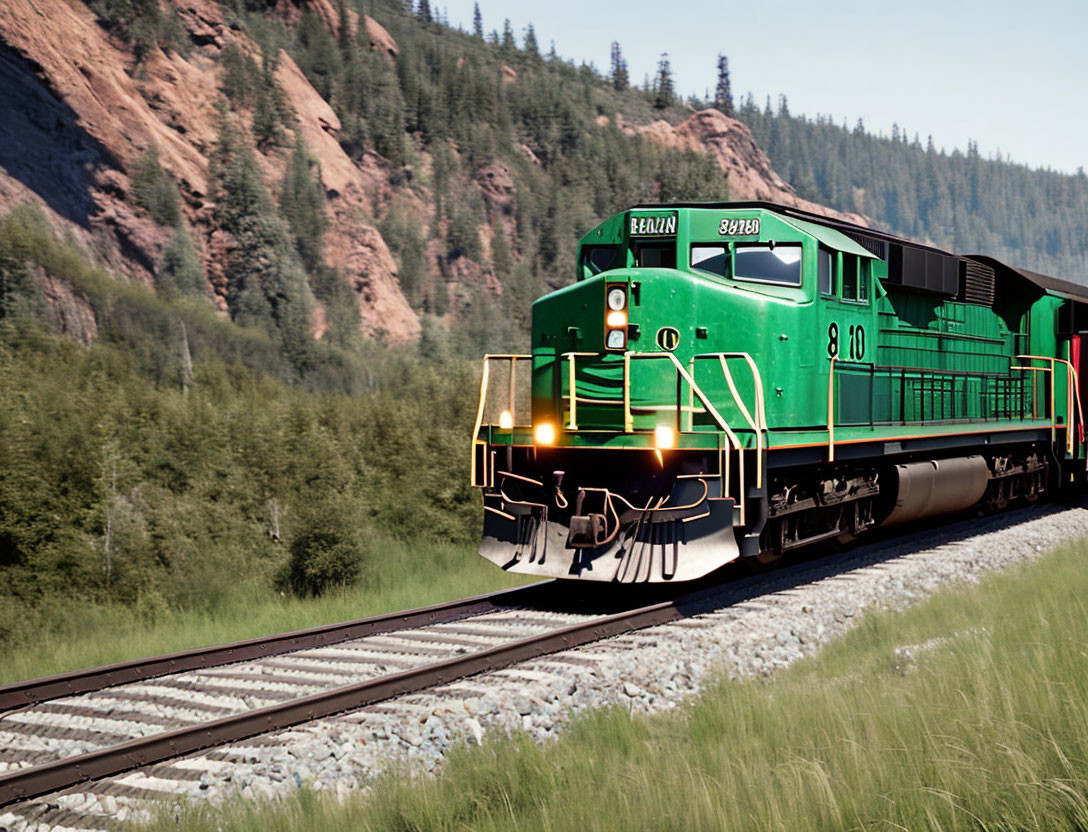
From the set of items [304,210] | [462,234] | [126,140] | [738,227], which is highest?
[126,140]

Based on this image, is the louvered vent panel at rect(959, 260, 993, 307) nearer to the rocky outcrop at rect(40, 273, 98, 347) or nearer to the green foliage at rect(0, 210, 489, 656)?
the green foliage at rect(0, 210, 489, 656)

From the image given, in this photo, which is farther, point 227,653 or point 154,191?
point 154,191

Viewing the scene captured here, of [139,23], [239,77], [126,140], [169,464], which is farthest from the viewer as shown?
[239,77]

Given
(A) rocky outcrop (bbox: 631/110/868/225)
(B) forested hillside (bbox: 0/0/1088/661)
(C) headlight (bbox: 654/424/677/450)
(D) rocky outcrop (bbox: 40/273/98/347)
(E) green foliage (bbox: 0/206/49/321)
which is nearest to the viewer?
(C) headlight (bbox: 654/424/677/450)

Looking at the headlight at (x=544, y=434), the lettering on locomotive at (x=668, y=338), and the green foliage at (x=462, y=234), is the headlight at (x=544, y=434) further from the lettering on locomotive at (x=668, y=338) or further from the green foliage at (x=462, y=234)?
the green foliage at (x=462, y=234)

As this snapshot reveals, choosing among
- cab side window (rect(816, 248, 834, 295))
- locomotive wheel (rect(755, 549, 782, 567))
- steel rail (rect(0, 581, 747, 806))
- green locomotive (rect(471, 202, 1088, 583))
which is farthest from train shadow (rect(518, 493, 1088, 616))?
cab side window (rect(816, 248, 834, 295))

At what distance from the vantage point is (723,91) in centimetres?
12175

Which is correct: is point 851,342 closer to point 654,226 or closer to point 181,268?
point 654,226

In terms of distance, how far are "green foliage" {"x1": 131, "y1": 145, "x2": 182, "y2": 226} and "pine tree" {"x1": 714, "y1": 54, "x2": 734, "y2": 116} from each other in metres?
86.2

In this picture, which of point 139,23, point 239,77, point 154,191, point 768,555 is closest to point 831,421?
point 768,555

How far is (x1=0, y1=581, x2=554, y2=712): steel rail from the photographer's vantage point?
6605mm

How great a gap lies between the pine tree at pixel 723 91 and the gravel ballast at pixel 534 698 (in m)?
116

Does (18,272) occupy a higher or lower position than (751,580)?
higher

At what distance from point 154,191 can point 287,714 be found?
4270 cm
